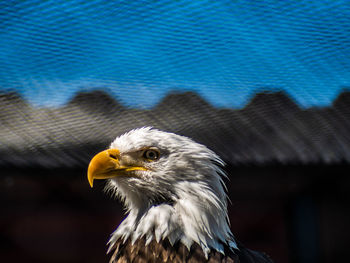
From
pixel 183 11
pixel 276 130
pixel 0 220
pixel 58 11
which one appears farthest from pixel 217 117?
pixel 0 220

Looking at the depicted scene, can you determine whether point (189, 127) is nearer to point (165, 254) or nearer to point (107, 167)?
point (107, 167)

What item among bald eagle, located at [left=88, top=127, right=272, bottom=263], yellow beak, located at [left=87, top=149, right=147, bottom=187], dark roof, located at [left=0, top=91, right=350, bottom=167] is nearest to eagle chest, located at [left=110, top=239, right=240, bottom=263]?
bald eagle, located at [left=88, top=127, right=272, bottom=263]

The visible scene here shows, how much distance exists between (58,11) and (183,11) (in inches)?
21.0

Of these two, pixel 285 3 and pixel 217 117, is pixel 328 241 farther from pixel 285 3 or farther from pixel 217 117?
pixel 285 3

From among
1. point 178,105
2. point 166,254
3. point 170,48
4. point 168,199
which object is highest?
point 170,48

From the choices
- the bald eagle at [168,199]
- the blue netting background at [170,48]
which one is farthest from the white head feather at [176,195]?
the blue netting background at [170,48]

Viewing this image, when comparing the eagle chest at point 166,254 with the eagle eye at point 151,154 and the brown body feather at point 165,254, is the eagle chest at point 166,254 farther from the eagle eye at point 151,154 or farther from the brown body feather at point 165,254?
the eagle eye at point 151,154

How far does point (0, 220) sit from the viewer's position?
244 centimetres

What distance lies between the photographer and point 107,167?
152 centimetres

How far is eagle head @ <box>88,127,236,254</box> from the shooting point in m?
1.48

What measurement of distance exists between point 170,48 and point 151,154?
1.89 ft

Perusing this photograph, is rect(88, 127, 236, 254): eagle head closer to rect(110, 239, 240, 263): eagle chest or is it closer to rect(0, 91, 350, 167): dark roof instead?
rect(110, 239, 240, 263): eagle chest

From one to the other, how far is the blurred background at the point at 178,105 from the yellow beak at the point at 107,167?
50 cm

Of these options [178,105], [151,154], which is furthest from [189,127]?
[151,154]
